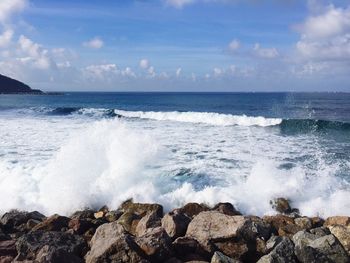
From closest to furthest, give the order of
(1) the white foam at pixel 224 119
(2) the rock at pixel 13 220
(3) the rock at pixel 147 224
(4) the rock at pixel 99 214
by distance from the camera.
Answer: (3) the rock at pixel 147 224, (2) the rock at pixel 13 220, (4) the rock at pixel 99 214, (1) the white foam at pixel 224 119

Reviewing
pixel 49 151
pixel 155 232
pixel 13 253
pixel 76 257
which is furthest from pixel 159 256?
pixel 49 151

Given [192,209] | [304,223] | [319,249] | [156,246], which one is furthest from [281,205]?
[156,246]

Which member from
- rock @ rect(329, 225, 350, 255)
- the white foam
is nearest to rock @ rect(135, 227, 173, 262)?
rock @ rect(329, 225, 350, 255)

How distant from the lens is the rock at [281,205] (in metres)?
10.1

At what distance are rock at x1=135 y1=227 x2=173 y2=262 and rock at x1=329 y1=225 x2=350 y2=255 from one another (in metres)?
2.76

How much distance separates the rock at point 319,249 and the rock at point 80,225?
369cm

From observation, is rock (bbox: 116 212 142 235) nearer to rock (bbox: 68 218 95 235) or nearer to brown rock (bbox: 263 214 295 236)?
rock (bbox: 68 218 95 235)

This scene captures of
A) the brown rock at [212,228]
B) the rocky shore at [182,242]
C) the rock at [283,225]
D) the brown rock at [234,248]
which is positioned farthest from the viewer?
the rock at [283,225]

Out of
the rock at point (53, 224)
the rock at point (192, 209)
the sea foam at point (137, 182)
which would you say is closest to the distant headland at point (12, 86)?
the sea foam at point (137, 182)

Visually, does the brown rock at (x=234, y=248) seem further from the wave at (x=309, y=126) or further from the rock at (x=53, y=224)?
the wave at (x=309, y=126)

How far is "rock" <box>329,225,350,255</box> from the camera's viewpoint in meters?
6.98

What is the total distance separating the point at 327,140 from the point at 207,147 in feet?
19.8

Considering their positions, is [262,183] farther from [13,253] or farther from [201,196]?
[13,253]

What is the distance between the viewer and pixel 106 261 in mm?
5902
